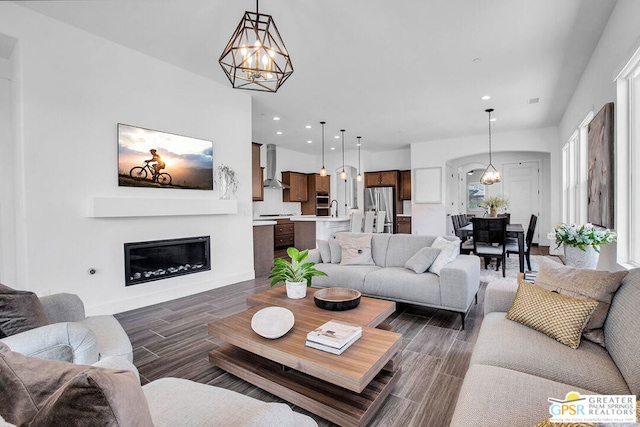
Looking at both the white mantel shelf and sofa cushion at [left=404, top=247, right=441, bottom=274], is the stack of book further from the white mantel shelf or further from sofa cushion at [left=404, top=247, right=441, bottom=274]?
the white mantel shelf

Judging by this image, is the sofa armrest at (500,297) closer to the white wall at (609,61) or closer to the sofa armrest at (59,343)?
the white wall at (609,61)

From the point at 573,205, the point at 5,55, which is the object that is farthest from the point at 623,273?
the point at 5,55

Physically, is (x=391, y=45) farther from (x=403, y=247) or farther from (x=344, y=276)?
(x=344, y=276)

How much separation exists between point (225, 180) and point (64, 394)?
4.21 meters

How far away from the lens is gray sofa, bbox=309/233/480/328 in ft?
9.53

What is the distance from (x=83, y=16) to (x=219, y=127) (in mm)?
1870

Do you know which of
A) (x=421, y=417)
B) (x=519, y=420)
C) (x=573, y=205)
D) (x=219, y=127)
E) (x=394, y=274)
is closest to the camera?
(x=519, y=420)

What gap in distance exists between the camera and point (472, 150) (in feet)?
25.4

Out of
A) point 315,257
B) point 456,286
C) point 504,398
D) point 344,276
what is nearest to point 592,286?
point 504,398

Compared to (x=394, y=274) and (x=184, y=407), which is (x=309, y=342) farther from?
(x=394, y=274)

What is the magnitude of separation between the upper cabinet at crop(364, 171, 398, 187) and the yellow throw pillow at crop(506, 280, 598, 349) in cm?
742

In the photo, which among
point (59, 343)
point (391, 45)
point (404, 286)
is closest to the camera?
point (59, 343)

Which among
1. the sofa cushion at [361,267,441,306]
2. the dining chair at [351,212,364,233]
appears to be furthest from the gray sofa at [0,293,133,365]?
the dining chair at [351,212,364,233]

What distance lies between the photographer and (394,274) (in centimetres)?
331
